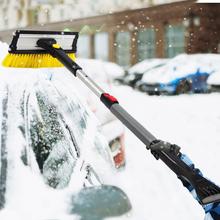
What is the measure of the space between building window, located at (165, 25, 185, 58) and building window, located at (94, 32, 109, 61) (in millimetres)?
5616

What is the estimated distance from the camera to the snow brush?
2053mm

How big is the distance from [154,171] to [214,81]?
34.0 ft

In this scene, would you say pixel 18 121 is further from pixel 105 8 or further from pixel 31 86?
pixel 105 8

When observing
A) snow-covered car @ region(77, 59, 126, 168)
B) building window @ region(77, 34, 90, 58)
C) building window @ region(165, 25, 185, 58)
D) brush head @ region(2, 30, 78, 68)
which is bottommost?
building window @ region(77, 34, 90, 58)

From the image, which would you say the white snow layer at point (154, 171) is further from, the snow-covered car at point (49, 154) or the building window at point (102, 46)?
the building window at point (102, 46)

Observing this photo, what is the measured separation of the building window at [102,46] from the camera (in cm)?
3072

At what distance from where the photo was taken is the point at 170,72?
17.2 m

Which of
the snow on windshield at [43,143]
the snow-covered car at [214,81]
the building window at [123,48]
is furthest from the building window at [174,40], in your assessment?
the snow on windshield at [43,143]

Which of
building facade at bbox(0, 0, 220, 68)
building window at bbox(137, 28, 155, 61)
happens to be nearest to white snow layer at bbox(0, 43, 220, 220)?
building facade at bbox(0, 0, 220, 68)

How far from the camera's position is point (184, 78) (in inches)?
662

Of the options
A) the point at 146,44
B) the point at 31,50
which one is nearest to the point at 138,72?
the point at 146,44

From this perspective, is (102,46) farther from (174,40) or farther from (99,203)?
(99,203)

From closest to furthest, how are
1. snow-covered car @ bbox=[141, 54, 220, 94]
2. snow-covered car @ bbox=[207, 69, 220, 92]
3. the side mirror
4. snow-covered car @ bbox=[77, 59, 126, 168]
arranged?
1. the side mirror
2. snow-covered car @ bbox=[77, 59, 126, 168]
3. snow-covered car @ bbox=[207, 69, 220, 92]
4. snow-covered car @ bbox=[141, 54, 220, 94]

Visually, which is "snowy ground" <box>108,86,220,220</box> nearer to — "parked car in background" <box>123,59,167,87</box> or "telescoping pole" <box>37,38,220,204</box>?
"telescoping pole" <box>37,38,220,204</box>
